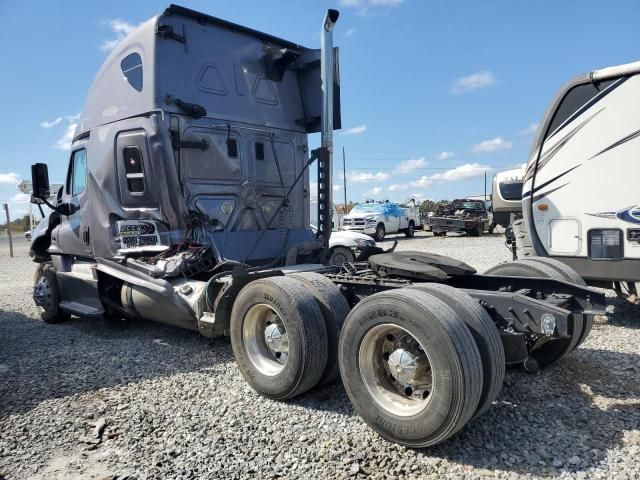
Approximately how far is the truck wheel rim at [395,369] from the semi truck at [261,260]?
1 centimetres

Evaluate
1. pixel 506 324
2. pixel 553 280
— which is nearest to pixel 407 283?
pixel 506 324

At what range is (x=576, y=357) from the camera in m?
4.80

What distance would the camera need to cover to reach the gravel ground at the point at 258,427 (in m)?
2.98

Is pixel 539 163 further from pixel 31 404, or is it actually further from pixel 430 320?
pixel 31 404

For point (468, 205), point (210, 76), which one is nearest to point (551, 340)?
point (210, 76)

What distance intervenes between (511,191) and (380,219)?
51.2 ft

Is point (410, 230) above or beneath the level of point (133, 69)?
beneath

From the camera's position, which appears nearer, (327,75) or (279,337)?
(279,337)

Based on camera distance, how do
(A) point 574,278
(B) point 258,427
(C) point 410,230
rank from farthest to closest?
1. (C) point 410,230
2. (A) point 574,278
3. (B) point 258,427

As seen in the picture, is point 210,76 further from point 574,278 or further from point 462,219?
point 462,219

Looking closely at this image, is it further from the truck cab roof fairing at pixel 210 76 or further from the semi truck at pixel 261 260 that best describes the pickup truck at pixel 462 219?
the truck cab roof fairing at pixel 210 76

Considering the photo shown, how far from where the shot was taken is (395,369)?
10.8 feet

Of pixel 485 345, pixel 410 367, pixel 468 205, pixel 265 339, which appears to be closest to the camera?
pixel 485 345

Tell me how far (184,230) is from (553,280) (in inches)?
156
